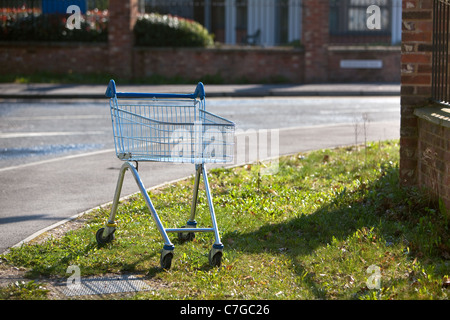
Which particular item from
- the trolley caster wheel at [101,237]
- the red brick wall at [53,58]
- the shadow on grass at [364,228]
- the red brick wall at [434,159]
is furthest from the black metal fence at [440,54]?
the red brick wall at [53,58]

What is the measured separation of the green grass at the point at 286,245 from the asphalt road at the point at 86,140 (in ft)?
2.49

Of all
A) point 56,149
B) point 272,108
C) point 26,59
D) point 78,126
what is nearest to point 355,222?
point 56,149

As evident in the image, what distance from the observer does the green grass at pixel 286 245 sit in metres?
4.82

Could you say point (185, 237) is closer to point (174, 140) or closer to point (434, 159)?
point (174, 140)

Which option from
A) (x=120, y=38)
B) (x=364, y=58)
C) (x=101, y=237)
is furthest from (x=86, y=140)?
(x=364, y=58)

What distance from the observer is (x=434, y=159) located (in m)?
6.25

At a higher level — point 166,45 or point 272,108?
point 166,45

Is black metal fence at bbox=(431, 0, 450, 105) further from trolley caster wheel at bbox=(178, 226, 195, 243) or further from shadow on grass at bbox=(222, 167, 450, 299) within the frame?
trolley caster wheel at bbox=(178, 226, 195, 243)

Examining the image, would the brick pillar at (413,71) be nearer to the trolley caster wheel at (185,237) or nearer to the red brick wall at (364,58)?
the trolley caster wheel at (185,237)

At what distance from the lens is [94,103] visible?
17875 mm

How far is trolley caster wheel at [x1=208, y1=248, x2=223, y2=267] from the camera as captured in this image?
5.21 meters

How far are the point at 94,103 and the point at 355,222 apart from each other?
12.6m
